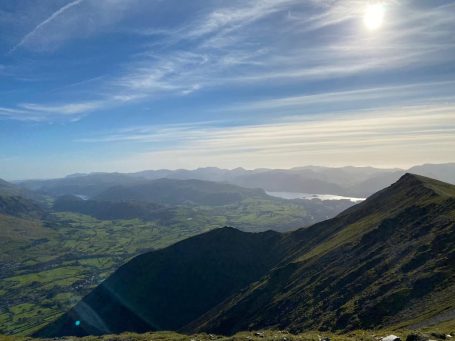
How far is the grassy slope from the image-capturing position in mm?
72938

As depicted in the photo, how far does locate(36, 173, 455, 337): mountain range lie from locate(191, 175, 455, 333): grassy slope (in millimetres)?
346

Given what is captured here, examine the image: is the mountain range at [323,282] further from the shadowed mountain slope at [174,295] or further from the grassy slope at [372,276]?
the shadowed mountain slope at [174,295]

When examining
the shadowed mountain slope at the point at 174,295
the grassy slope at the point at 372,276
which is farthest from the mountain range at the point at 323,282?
the shadowed mountain slope at the point at 174,295

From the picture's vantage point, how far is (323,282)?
357ft

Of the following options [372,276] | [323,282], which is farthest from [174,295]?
[372,276]

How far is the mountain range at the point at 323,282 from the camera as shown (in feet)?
251

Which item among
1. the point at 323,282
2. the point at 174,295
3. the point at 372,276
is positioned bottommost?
the point at 174,295

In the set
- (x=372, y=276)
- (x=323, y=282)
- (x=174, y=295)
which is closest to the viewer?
(x=372, y=276)

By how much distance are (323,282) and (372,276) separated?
18.1 meters

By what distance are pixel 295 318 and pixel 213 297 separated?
8287cm

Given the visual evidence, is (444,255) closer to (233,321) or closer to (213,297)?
(233,321)

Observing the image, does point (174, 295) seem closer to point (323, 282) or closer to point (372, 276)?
point (323, 282)

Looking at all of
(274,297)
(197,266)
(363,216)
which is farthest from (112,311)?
(363,216)

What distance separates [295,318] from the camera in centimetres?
9625
